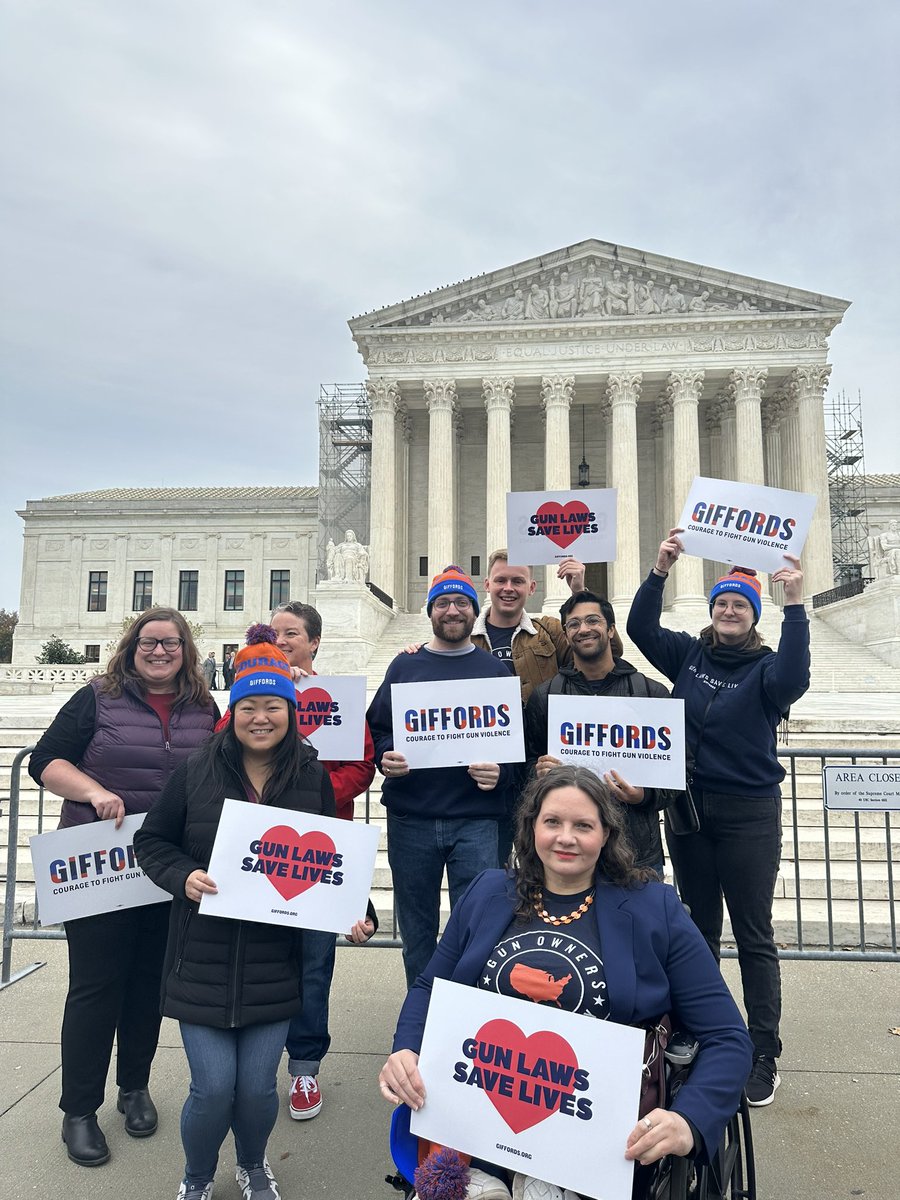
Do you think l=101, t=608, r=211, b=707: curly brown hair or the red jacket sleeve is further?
the red jacket sleeve

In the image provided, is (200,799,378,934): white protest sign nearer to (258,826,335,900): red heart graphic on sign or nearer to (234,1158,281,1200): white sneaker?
(258,826,335,900): red heart graphic on sign

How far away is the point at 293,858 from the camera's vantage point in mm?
3285

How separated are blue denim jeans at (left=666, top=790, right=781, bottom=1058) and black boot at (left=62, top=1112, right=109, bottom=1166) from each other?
2.98 m

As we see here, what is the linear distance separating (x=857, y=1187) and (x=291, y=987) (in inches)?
98.6

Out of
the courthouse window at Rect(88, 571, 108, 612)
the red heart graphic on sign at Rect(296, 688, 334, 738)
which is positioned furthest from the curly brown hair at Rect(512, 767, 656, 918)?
the courthouse window at Rect(88, 571, 108, 612)

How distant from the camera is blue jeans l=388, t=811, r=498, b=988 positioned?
4164 mm

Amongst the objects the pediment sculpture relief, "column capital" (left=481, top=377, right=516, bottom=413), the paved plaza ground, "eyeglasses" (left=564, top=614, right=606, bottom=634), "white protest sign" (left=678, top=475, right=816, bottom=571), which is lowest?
the paved plaza ground

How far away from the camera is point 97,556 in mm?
55719

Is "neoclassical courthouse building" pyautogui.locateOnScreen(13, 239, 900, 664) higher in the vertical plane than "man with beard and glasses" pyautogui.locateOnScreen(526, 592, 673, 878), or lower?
higher

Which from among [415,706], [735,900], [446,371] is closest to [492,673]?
[415,706]

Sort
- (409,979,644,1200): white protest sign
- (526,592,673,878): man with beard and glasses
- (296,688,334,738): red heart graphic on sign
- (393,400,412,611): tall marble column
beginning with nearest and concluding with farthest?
(409,979,644,1200): white protest sign → (526,592,673,878): man with beard and glasses → (296,688,334,738): red heart graphic on sign → (393,400,412,611): tall marble column

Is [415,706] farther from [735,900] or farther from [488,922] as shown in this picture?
[735,900]

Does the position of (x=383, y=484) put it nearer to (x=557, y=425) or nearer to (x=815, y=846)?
(x=557, y=425)

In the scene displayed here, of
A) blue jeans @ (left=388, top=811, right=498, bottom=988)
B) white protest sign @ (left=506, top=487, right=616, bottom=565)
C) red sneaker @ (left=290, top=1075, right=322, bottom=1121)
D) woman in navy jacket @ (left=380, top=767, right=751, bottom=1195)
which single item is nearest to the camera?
woman in navy jacket @ (left=380, top=767, right=751, bottom=1195)
